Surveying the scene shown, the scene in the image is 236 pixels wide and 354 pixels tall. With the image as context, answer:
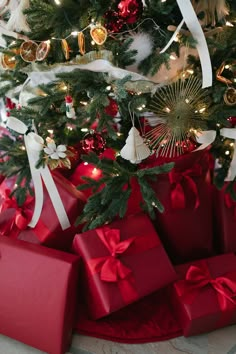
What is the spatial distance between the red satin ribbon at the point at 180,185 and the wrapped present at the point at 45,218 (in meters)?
0.33

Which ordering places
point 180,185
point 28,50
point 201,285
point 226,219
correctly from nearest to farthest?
point 28,50 < point 201,285 < point 180,185 < point 226,219

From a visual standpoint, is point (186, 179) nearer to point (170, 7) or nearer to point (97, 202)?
point (97, 202)

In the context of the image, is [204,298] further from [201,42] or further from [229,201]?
[201,42]

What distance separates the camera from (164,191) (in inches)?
51.6

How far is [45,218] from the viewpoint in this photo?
131cm

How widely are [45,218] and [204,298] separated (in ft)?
2.01

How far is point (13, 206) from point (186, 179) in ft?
2.12

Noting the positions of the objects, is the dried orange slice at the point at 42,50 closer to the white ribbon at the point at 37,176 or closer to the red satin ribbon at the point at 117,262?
the white ribbon at the point at 37,176

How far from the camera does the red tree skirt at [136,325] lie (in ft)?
3.97

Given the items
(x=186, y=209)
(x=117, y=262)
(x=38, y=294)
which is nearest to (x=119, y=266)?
(x=117, y=262)

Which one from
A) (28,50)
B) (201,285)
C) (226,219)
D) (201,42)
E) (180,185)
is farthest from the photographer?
(226,219)

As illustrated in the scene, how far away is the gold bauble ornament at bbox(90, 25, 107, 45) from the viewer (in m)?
0.95

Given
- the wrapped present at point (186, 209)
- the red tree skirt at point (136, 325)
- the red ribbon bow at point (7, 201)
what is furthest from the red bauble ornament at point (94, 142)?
the red tree skirt at point (136, 325)

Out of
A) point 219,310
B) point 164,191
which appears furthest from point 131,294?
point 164,191
